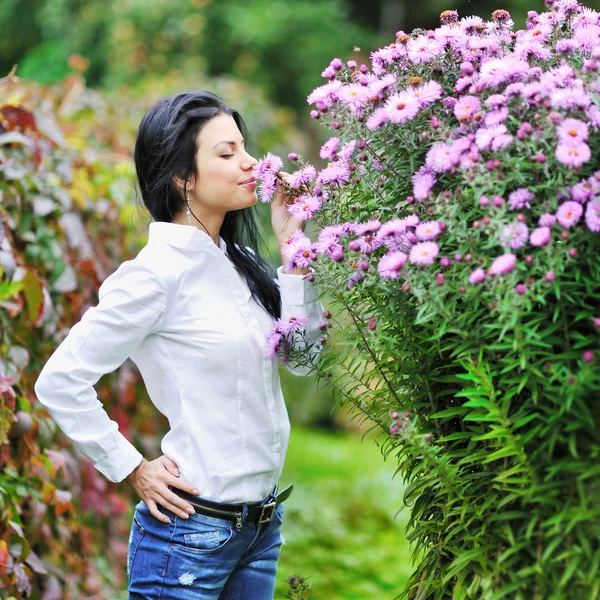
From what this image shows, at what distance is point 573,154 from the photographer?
130 cm

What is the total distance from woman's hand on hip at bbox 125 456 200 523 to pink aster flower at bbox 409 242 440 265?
74 cm

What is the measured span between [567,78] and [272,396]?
3.04ft

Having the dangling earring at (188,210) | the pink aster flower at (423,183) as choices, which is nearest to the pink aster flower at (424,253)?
the pink aster flower at (423,183)

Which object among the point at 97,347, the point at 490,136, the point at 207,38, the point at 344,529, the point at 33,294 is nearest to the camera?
the point at 490,136

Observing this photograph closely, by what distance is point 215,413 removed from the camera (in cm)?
181

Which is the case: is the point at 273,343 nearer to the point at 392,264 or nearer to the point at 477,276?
the point at 392,264

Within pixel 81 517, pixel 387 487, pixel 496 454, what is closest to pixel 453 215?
pixel 496 454

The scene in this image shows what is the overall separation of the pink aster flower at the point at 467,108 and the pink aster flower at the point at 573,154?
0.67 ft

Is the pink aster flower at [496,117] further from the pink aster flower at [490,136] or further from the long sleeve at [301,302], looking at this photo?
the long sleeve at [301,302]

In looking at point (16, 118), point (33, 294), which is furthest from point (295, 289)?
point (16, 118)

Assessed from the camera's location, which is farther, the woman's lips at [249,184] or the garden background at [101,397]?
the garden background at [101,397]

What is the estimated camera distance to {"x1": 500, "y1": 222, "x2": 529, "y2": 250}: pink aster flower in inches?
51.8

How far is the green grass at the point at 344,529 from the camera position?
153 inches

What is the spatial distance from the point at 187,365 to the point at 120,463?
262mm
